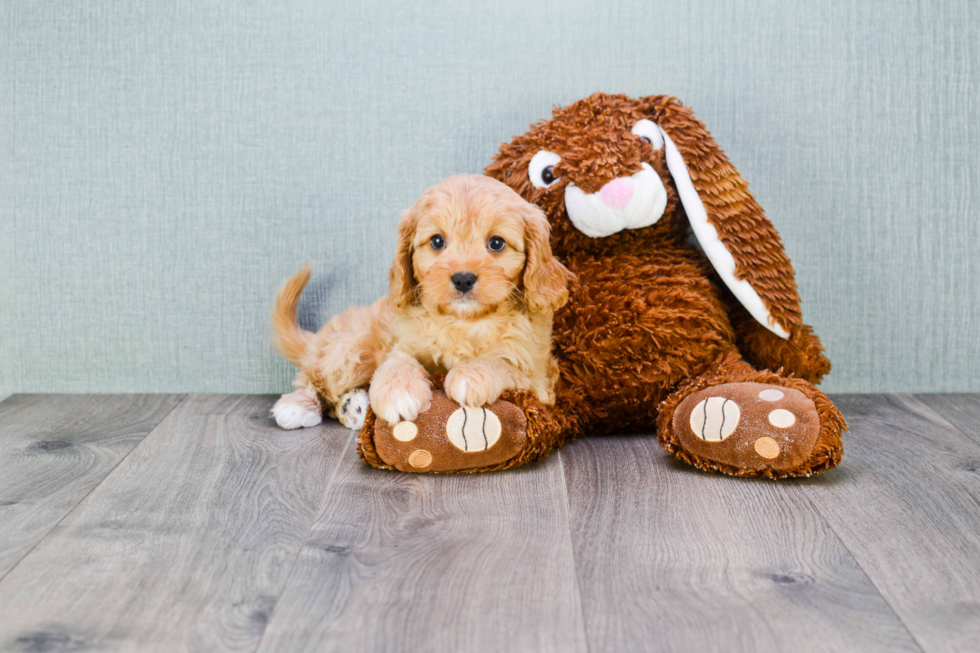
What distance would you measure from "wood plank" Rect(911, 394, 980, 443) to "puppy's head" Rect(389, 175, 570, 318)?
37.4 inches

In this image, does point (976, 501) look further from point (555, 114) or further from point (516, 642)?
point (555, 114)

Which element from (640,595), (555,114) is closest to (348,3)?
(555,114)

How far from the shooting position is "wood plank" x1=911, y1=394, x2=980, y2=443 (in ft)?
5.72

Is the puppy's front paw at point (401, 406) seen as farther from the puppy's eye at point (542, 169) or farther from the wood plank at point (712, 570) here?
the puppy's eye at point (542, 169)

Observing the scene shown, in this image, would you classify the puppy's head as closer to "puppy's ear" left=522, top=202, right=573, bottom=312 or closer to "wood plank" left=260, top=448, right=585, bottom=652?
"puppy's ear" left=522, top=202, right=573, bottom=312

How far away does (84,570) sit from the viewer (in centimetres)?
109

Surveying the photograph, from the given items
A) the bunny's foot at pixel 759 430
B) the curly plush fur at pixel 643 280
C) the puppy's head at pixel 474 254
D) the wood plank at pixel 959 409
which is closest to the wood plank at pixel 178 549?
the puppy's head at pixel 474 254

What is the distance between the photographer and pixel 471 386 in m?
1.42

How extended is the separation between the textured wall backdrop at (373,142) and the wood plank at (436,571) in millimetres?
767

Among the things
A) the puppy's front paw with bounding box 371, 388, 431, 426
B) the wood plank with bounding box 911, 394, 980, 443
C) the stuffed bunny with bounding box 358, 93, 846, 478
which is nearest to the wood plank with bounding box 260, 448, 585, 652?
the puppy's front paw with bounding box 371, 388, 431, 426

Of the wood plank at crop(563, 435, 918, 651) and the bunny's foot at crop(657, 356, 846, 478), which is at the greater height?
the bunny's foot at crop(657, 356, 846, 478)

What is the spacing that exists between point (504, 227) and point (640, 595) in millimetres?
661

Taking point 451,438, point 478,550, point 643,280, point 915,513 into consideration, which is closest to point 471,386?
point 451,438

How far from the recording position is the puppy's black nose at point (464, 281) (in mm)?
1384
